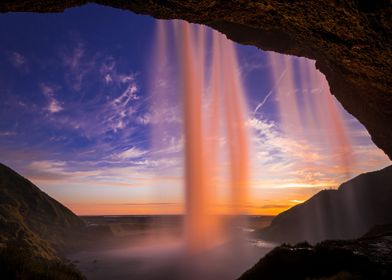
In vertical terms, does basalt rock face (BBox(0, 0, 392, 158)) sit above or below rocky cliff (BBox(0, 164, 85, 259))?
above

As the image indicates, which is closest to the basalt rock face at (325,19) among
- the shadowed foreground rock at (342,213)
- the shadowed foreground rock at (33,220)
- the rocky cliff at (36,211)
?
the shadowed foreground rock at (33,220)

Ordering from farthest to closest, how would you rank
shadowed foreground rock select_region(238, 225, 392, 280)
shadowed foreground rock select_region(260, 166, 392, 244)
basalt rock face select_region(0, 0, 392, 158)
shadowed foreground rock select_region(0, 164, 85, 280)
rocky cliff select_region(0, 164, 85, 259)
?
rocky cliff select_region(0, 164, 85, 259), shadowed foreground rock select_region(260, 166, 392, 244), shadowed foreground rock select_region(0, 164, 85, 280), shadowed foreground rock select_region(238, 225, 392, 280), basalt rock face select_region(0, 0, 392, 158)

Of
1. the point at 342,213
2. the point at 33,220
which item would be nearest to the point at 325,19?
the point at 342,213

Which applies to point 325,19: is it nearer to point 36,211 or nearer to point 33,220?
point 33,220

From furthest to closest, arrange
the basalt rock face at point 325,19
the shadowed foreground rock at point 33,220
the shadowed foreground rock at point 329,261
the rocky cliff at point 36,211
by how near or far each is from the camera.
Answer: the rocky cliff at point 36,211, the shadowed foreground rock at point 33,220, the shadowed foreground rock at point 329,261, the basalt rock face at point 325,19

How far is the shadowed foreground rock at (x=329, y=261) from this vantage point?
9.17m

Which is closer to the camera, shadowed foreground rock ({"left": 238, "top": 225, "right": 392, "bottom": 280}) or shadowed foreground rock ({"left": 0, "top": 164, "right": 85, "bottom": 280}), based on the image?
shadowed foreground rock ({"left": 238, "top": 225, "right": 392, "bottom": 280})

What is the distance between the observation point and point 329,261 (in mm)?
10336

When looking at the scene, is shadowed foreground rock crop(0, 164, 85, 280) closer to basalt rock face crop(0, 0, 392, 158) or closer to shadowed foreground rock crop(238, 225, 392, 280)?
shadowed foreground rock crop(238, 225, 392, 280)

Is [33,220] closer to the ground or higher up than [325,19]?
closer to the ground

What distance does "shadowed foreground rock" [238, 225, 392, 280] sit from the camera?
917cm

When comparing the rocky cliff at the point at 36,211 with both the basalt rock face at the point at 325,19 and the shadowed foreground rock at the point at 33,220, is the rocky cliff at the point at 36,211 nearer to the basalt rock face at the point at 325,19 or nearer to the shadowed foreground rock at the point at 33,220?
the shadowed foreground rock at the point at 33,220


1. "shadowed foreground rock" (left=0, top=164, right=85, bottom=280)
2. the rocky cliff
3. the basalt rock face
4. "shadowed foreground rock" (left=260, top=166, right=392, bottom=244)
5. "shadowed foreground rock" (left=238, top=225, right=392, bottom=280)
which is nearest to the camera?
the basalt rock face

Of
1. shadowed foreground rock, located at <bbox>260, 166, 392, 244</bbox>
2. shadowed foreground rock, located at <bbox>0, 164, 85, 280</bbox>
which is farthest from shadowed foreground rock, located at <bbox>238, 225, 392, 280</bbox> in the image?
shadowed foreground rock, located at <bbox>260, 166, 392, 244</bbox>
